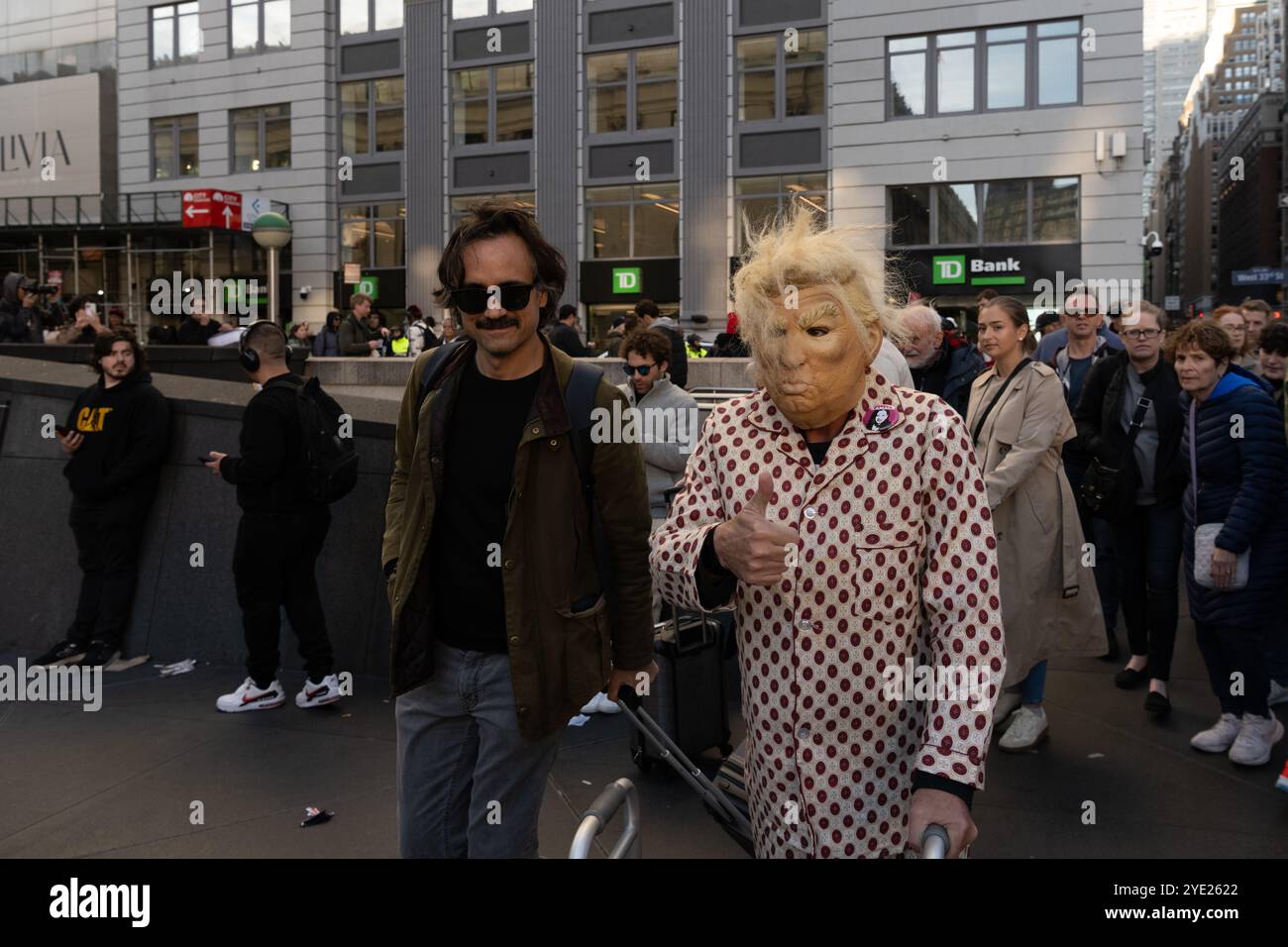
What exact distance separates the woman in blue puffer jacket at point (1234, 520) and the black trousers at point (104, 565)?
6.68 metres

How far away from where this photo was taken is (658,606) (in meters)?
5.58

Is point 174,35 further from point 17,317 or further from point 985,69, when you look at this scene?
point 985,69

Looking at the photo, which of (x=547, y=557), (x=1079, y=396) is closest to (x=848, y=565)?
(x=547, y=557)

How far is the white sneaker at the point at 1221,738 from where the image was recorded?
5.53 metres

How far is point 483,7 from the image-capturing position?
3080 cm

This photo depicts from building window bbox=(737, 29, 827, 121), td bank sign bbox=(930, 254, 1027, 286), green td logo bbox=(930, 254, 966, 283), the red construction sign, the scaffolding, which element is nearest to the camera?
td bank sign bbox=(930, 254, 1027, 286)

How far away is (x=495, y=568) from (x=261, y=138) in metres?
34.9

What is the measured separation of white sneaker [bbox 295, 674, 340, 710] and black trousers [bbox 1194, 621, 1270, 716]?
4.80 meters

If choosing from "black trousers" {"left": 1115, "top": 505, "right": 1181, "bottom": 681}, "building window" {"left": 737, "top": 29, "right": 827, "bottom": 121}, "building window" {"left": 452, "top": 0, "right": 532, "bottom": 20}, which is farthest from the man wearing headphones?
"building window" {"left": 452, "top": 0, "right": 532, "bottom": 20}

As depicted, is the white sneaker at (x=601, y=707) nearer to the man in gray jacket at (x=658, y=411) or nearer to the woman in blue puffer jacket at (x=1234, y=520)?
the man in gray jacket at (x=658, y=411)

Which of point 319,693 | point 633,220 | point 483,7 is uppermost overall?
point 483,7

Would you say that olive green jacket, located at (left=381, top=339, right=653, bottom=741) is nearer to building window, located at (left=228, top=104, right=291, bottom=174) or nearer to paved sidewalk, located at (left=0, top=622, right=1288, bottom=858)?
paved sidewalk, located at (left=0, top=622, right=1288, bottom=858)

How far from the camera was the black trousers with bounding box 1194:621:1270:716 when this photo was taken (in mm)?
5352
